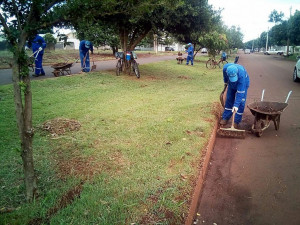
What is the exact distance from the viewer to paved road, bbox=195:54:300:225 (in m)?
2.96

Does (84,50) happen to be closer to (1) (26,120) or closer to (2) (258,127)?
(2) (258,127)

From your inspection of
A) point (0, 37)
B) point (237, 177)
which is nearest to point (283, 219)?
point (237, 177)

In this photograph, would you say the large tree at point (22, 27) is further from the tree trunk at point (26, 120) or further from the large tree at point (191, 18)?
the large tree at point (191, 18)

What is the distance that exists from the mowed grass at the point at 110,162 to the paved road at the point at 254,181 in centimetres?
38

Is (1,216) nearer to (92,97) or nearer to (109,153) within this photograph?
(109,153)

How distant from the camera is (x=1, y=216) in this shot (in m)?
2.60

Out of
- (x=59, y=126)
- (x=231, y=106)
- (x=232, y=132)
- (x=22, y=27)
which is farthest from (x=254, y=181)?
(x=59, y=126)

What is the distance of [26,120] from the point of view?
8.68ft

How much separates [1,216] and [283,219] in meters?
3.17

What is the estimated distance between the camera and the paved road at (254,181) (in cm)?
296

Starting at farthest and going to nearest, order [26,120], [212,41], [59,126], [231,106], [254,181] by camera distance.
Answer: [212,41]
[231,106]
[59,126]
[254,181]
[26,120]

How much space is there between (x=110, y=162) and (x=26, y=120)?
4.88ft

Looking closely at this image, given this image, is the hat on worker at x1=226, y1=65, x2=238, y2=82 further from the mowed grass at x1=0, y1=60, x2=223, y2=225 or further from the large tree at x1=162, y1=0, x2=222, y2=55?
the large tree at x1=162, y1=0, x2=222, y2=55

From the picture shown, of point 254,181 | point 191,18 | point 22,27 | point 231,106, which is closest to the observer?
point 22,27
